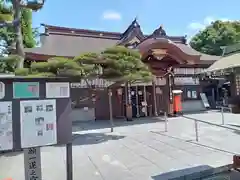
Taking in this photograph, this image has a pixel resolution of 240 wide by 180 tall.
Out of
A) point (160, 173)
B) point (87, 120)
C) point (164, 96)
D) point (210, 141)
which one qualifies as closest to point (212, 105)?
point (164, 96)

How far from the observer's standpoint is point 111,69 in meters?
8.52

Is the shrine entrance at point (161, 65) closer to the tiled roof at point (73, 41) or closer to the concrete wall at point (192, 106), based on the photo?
the tiled roof at point (73, 41)

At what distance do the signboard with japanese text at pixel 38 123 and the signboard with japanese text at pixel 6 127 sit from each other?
16cm

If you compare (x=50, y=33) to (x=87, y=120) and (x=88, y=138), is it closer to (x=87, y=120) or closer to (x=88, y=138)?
(x=87, y=120)

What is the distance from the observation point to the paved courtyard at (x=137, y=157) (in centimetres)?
525

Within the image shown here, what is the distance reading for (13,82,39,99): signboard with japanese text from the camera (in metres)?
3.61

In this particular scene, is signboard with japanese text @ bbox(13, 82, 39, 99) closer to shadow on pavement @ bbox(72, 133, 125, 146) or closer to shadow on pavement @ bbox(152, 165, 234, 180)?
shadow on pavement @ bbox(152, 165, 234, 180)

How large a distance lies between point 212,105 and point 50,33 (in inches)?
494

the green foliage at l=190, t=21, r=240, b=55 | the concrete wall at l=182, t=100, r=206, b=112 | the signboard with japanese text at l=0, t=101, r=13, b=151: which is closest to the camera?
the signboard with japanese text at l=0, t=101, r=13, b=151

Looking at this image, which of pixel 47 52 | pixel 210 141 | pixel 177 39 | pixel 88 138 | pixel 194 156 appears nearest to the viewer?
pixel 194 156

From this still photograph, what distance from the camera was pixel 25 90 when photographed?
3.66m

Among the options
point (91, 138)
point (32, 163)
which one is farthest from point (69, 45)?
point (32, 163)

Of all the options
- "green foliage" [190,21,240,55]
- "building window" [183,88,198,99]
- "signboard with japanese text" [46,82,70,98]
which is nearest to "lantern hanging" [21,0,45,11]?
"signboard with japanese text" [46,82,70,98]

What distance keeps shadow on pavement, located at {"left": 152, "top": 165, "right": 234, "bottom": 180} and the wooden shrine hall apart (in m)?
8.23
